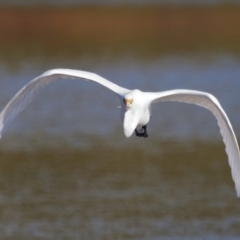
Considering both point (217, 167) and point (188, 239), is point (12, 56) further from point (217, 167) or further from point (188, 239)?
point (188, 239)

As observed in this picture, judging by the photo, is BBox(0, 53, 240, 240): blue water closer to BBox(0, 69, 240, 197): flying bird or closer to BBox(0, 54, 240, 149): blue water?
BBox(0, 54, 240, 149): blue water

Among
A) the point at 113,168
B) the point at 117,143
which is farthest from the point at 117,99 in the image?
the point at 113,168

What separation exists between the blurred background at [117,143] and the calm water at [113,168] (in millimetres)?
15

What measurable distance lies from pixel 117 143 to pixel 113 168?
1.42 metres

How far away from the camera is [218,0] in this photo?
2700cm

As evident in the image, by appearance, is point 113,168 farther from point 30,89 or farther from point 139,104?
point 139,104

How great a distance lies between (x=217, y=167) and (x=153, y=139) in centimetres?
176

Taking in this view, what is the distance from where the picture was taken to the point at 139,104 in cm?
679

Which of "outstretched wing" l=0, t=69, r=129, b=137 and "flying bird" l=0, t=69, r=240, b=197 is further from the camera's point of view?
"outstretched wing" l=0, t=69, r=129, b=137

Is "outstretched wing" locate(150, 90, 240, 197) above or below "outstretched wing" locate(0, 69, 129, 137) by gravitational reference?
below

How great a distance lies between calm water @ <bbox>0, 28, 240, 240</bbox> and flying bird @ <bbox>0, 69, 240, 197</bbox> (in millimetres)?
2613

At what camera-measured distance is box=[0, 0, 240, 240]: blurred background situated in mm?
10406

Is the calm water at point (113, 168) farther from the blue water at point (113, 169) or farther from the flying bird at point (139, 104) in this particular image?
the flying bird at point (139, 104)

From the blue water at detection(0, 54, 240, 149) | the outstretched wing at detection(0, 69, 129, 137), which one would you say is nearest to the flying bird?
the outstretched wing at detection(0, 69, 129, 137)
